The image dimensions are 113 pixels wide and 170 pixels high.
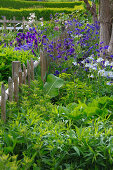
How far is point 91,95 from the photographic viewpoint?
423 centimetres

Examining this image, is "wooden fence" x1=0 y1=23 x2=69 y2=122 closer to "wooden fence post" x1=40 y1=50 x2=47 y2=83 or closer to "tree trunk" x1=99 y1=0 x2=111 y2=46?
"wooden fence post" x1=40 y1=50 x2=47 y2=83

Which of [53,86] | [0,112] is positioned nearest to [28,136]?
[0,112]

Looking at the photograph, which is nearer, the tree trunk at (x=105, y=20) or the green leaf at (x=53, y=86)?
the green leaf at (x=53, y=86)

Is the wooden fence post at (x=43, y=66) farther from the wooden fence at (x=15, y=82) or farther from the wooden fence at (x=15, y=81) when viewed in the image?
the wooden fence at (x=15, y=82)

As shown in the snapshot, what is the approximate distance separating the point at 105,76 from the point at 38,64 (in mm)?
1290

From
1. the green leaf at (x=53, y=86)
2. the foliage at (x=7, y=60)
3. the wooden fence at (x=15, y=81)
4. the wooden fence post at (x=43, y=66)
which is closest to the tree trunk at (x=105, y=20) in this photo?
the wooden fence post at (x=43, y=66)


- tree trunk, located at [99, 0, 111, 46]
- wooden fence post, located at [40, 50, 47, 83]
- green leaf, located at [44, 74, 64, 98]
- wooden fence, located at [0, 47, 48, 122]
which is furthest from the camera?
tree trunk, located at [99, 0, 111, 46]

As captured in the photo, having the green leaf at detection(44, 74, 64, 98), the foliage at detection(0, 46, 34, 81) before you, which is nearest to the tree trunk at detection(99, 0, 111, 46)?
the green leaf at detection(44, 74, 64, 98)

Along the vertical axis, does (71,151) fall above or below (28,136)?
below

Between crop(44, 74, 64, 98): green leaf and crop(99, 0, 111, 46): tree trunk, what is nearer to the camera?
crop(44, 74, 64, 98): green leaf

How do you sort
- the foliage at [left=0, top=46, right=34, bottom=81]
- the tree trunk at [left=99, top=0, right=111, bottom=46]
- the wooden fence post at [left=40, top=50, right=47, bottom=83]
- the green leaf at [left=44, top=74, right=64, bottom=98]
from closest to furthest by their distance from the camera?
the foliage at [left=0, top=46, right=34, bottom=81] → the green leaf at [left=44, top=74, right=64, bottom=98] → the wooden fence post at [left=40, top=50, right=47, bottom=83] → the tree trunk at [left=99, top=0, right=111, bottom=46]

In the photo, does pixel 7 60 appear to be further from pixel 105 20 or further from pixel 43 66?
pixel 105 20

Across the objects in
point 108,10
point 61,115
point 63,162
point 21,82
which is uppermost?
point 108,10

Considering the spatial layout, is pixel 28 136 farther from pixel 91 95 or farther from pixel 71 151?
pixel 91 95
